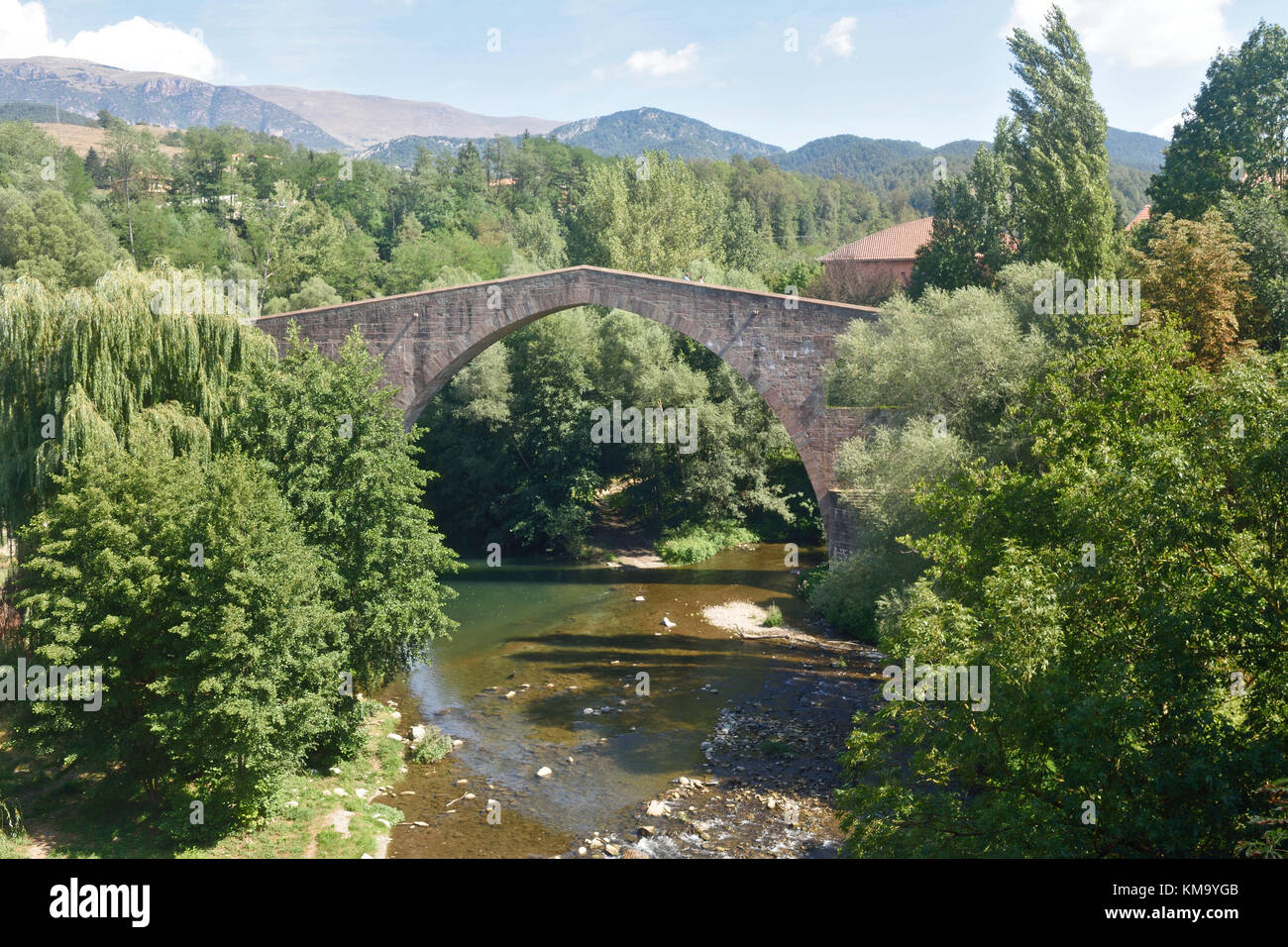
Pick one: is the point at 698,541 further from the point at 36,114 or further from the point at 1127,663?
the point at 36,114

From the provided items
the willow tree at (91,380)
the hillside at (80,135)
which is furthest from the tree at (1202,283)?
the hillside at (80,135)

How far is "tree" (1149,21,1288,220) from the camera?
2441cm

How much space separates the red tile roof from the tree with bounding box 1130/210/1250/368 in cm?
2001

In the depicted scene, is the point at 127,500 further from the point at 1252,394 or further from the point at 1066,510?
the point at 1252,394

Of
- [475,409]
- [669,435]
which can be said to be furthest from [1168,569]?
[475,409]

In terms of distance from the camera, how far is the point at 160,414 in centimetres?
1628

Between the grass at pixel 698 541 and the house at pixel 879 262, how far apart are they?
11.2m

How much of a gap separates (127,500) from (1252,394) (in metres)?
13.2

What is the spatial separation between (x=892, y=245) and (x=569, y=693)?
88.1 feet

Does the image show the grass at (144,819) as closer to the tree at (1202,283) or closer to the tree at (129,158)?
the tree at (1202,283)

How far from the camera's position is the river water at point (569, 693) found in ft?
47.3

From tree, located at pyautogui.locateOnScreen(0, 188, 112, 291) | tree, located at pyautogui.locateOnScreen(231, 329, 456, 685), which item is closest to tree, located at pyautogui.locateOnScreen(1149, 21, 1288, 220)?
tree, located at pyautogui.locateOnScreen(231, 329, 456, 685)

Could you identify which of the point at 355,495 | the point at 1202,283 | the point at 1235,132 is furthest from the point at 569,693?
the point at 1235,132

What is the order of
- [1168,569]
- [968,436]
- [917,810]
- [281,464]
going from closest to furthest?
[1168,569], [917,810], [281,464], [968,436]
